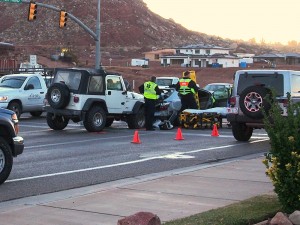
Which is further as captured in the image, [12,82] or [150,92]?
[12,82]

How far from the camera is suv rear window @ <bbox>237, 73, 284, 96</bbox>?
59.2ft

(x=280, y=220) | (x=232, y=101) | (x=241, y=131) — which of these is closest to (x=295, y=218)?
(x=280, y=220)

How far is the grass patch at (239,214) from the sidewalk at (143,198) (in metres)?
0.42

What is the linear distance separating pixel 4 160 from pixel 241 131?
9.37 meters

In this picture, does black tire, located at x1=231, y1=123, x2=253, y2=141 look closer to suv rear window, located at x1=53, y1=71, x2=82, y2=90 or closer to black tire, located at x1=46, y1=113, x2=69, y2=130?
suv rear window, located at x1=53, y1=71, x2=82, y2=90

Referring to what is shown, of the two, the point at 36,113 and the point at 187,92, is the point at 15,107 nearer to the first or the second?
the point at 36,113

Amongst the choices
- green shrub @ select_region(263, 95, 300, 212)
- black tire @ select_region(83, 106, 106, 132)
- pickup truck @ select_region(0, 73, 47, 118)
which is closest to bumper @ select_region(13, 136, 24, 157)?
green shrub @ select_region(263, 95, 300, 212)

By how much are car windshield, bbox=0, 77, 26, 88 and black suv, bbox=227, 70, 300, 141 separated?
11.0m

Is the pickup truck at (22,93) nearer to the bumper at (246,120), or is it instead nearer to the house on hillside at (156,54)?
the bumper at (246,120)

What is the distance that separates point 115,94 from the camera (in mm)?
22578

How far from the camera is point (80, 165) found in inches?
543

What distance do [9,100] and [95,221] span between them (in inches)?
713

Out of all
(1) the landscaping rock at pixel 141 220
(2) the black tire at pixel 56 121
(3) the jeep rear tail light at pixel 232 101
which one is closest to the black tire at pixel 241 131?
(3) the jeep rear tail light at pixel 232 101

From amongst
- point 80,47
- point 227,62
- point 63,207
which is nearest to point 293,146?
point 63,207
